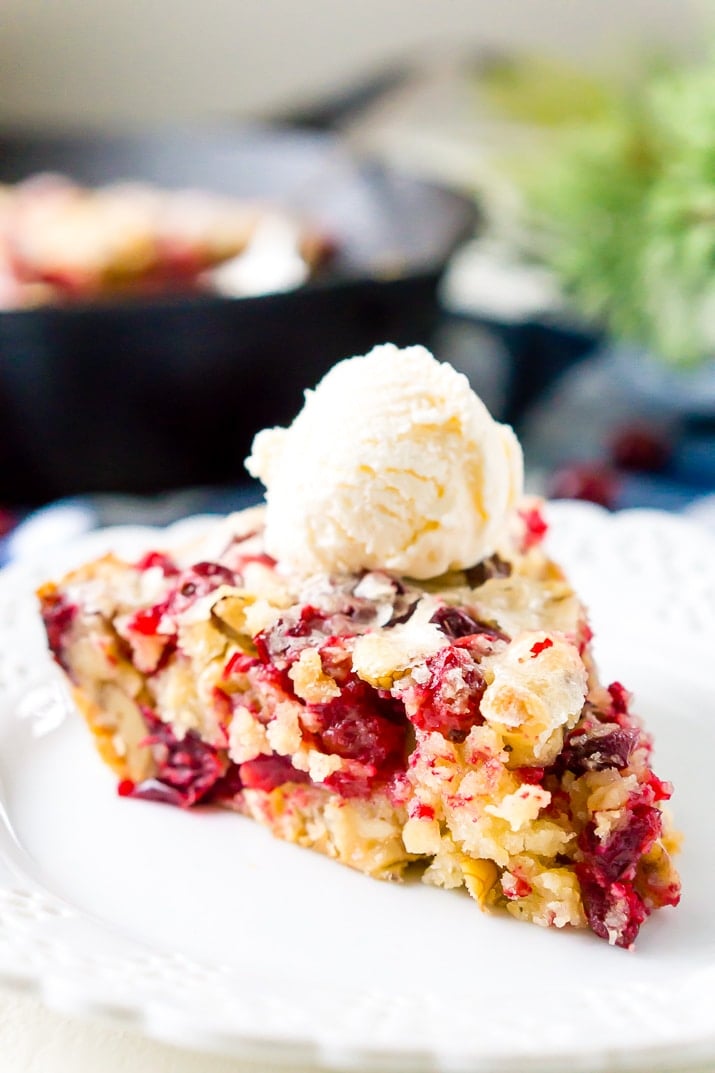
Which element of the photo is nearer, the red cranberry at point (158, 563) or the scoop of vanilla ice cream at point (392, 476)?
the scoop of vanilla ice cream at point (392, 476)

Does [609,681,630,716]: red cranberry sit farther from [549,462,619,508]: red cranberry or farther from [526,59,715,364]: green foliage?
[526,59,715,364]: green foliage

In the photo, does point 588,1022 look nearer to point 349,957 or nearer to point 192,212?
point 349,957

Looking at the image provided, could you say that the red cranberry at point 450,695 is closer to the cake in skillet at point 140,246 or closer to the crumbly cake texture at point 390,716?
the crumbly cake texture at point 390,716

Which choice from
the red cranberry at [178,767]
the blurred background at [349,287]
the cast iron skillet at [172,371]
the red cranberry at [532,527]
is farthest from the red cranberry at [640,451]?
the red cranberry at [178,767]

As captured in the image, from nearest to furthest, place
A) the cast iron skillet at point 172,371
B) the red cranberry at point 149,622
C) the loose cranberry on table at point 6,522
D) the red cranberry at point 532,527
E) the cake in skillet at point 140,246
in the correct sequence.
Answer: the red cranberry at point 149,622 < the red cranberry at point 532,527 < the loose cranberry on table at point 6,522 < the cast iron skillet at point 172,371 < the cake in skillet at point 140,246

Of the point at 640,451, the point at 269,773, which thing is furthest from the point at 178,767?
the point at 640,451

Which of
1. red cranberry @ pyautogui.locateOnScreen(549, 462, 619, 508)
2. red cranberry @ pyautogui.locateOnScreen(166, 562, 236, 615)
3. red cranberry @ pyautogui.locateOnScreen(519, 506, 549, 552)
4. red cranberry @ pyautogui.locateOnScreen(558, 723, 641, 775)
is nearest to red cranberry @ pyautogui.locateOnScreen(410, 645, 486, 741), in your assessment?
red cranberry @ pyautogui.locateOnScreen(558, 723, 641, 775)

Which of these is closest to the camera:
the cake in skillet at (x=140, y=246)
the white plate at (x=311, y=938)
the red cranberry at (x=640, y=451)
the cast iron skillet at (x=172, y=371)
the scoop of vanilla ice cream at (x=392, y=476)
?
the white plate at (x=311, y=938)
